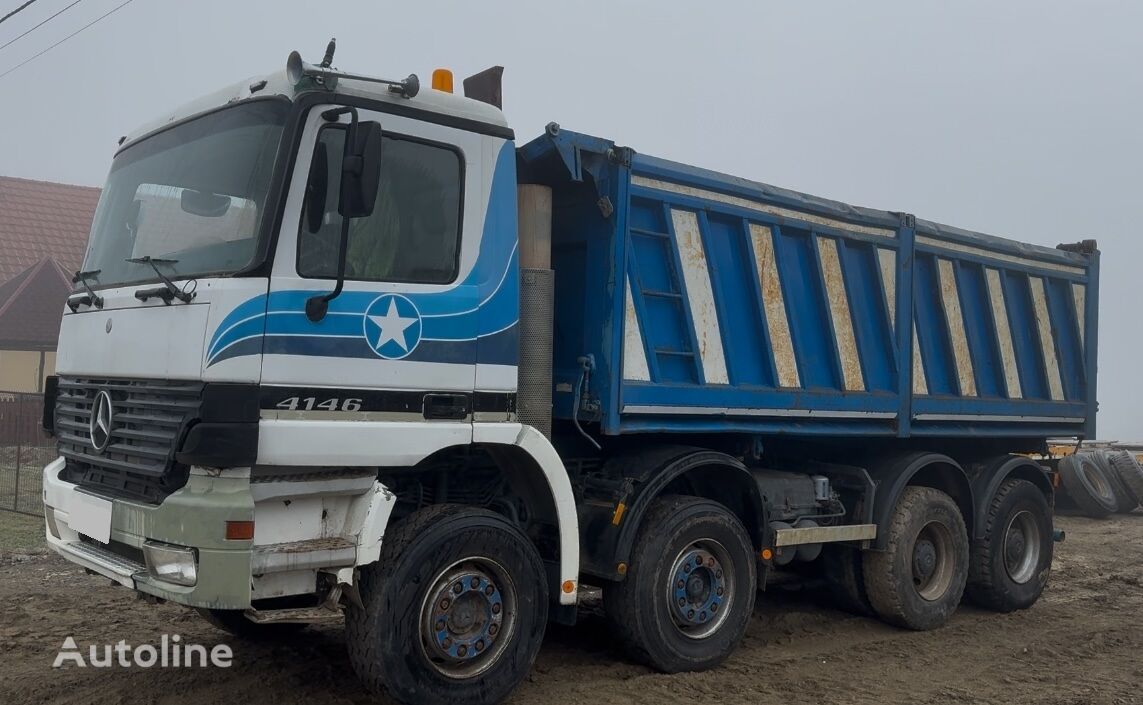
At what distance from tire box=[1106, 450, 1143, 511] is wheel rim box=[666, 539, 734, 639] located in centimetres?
1200

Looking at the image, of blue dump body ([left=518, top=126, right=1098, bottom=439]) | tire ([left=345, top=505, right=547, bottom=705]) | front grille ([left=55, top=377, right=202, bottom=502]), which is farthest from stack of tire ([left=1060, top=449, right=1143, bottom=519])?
front grille ([left=55, top=377, right=202, bottom=502])

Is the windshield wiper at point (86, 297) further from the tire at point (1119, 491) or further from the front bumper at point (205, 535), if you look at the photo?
the tire at point (1119, 491)

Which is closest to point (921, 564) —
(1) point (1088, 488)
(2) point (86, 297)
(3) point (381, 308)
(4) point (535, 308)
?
(4) point (535, 308)

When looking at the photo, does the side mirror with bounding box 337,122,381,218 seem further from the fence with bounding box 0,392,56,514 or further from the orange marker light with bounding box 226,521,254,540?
the fence with bounding box 0,392,56,514

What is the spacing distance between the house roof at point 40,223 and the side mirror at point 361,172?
23.9m

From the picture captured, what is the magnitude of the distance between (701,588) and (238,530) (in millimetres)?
2970

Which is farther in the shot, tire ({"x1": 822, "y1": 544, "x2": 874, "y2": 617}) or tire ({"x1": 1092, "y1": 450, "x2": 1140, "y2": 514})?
tire ({"x1": 1092, "y1": 450, "x2": 1140, "y2": 514})

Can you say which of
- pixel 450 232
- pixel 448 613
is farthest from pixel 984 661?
pixel 450 232

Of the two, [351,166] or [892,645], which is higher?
[351,166]

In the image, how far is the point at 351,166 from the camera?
4480 millimetres

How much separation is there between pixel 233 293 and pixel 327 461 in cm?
84

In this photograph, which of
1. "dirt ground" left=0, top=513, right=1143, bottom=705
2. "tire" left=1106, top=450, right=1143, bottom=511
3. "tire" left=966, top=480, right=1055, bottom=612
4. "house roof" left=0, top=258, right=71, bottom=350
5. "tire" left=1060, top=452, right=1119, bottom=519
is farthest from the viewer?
"house roof" left=0, top=258, right=71, bottom=350

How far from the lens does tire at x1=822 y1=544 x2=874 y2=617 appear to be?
7.88m

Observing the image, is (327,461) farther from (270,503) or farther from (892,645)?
(892,645)
